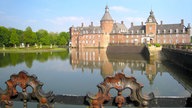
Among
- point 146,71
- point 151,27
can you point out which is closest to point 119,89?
point 146,71

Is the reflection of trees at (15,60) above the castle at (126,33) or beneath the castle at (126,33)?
beneath

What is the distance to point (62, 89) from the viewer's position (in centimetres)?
1369

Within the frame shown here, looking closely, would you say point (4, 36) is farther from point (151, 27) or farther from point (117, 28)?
point (151, 27)

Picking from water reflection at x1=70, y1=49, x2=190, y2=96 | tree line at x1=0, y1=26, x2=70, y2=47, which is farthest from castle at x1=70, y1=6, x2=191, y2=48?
water reflection at x1=70, y1=49, x2=190, y2=96

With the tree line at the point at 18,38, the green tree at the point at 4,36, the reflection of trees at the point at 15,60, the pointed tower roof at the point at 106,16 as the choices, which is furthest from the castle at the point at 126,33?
the reflection of trees at the point at 15,60

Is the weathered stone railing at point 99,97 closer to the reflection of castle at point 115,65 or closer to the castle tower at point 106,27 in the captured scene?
the reflection of castle at point 115,65

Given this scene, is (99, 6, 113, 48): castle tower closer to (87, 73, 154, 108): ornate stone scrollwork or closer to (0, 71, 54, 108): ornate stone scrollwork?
(0, 71, 54, 108): ornate stone scrollwork

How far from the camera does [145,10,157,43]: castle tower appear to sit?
66562 millimetres

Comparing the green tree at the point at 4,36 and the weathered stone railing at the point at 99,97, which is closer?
the weathered stone railing at the point at 99,97

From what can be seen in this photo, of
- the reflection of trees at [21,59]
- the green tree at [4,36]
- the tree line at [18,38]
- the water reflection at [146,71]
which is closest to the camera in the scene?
the water reflection at [146,71]

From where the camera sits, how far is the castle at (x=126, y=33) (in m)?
66.4

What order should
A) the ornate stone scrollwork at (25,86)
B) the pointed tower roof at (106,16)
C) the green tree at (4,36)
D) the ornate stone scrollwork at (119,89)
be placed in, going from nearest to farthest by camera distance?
the ornate stone scrollwork at (119,89)
the ornate stone scrollwork at (25,86)
the green tree at (4,36)
the pointed tower roof at (106,16)

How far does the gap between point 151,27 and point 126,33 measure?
32.1 ft

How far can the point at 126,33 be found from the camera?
73.9 meters
